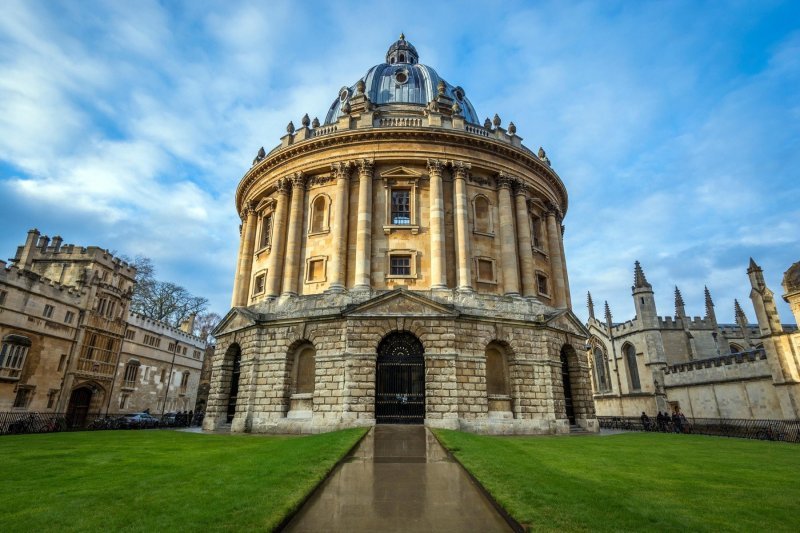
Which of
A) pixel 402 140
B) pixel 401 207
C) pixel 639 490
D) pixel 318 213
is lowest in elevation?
pixel 639 490

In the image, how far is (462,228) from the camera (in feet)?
81.6

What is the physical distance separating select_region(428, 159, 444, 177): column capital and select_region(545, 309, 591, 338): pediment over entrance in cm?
1064

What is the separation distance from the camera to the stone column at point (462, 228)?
78.4ft

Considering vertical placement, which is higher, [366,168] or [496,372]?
Result: [366,168]

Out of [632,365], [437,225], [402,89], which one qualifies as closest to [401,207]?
[437,225]

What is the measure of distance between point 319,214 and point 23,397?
2430cm

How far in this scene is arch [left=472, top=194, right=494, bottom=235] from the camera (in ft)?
86.7

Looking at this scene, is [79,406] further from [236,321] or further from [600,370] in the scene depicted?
[600,370]

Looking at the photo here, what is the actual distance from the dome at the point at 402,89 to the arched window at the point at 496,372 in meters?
20.5

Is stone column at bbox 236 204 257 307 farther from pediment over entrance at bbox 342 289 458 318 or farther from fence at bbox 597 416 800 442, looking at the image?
fence at bbox 597 416 800 442

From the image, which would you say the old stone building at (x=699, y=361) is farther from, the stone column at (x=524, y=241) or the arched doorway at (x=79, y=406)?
the arched doorway at (x=79, y=406)

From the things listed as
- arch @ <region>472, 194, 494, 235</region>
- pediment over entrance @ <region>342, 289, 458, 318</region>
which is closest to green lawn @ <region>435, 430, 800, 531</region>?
pediment over entrance @ <region>342, 289, 458, 318</region>

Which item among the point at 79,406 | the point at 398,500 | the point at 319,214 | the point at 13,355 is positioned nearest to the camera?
the point at 398,500

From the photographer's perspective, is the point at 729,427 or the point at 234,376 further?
the point at 729,427
